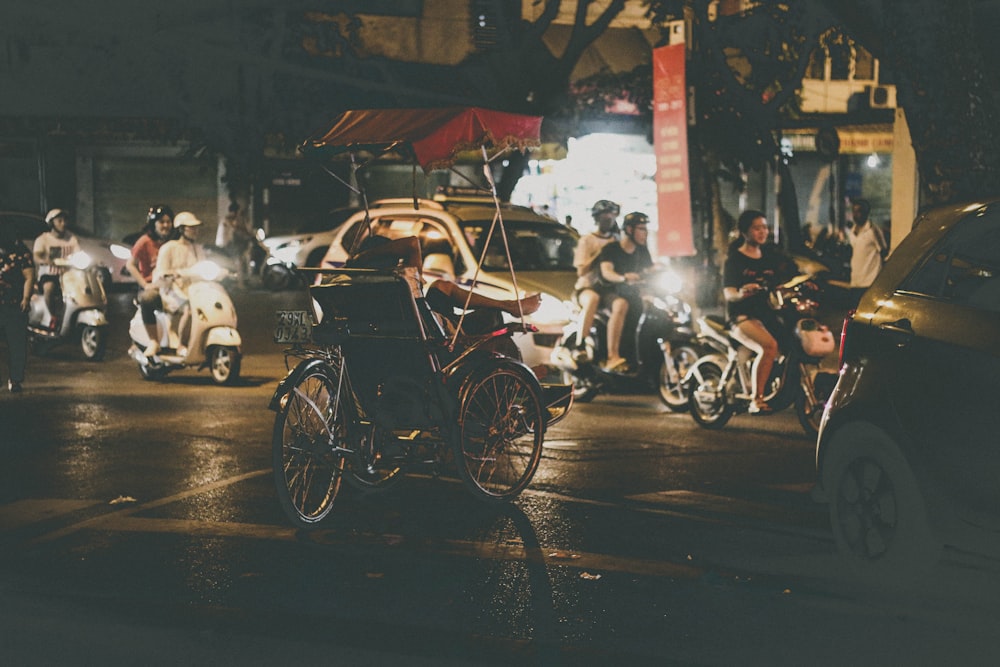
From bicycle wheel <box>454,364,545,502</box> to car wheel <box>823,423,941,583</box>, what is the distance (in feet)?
7.31

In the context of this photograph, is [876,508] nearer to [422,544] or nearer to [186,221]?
[422,544]

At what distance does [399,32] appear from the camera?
36438 millimetres

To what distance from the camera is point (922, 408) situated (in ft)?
20.7

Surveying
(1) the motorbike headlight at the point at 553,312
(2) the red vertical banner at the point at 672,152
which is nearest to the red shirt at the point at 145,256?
(1) the motorbike headlight at the point at 553,312

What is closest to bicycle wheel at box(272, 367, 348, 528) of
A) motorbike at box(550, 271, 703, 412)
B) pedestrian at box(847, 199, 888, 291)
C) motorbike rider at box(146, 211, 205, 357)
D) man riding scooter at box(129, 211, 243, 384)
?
motorbike at box(550, 271, 703, 412)

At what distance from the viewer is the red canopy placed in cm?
889

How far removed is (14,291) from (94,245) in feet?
48.2

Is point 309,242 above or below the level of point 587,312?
above

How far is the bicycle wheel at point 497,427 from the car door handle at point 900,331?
2620mm

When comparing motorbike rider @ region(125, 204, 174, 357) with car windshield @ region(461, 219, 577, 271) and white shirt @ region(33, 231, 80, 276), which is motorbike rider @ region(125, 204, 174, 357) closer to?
white shirt @ region(33, 231, 80, 276)

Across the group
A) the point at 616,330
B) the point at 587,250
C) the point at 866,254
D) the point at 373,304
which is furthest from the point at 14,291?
the point at 866,254

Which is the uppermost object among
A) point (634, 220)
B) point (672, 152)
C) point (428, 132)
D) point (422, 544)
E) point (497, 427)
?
point (672, 152)

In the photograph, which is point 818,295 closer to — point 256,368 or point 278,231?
point 256,368

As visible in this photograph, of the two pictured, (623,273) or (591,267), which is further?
(591,267)
